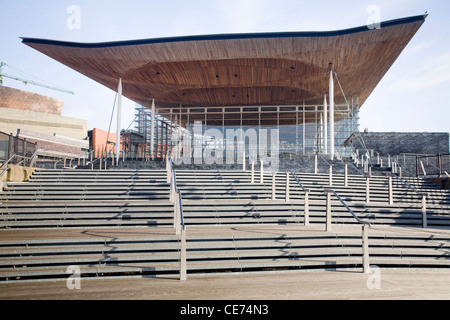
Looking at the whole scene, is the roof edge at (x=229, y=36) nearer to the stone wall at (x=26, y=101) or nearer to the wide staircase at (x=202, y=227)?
the wide staircase at (x=202, y=227)

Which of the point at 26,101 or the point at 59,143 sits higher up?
the point at 26,101

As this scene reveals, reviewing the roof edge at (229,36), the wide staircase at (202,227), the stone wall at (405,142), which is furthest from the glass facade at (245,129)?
the wide staircase at (202,227)

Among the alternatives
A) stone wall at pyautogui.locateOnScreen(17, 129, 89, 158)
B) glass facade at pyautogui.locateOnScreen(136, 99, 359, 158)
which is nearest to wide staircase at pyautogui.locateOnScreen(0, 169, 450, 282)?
glass facade at pyautogui.locateOnScreen(136, 99, 359, 158)

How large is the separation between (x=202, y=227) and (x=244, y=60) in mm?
14063

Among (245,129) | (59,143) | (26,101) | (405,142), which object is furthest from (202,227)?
(26,101)

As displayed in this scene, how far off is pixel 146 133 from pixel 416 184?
70.5 feet

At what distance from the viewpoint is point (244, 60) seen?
68.1 ft

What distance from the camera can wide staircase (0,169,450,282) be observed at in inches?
280

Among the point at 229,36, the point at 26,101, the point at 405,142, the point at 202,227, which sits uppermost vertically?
the point at 26,101

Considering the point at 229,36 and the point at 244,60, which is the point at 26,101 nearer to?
the point at 244,60

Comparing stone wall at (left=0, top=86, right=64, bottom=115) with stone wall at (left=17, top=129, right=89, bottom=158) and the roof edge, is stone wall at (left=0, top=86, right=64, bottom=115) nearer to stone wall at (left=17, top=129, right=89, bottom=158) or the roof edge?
stone wall at (left=17, top=129, right=89, bottom=158)

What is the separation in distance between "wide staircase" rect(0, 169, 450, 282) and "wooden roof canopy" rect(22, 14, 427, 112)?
8.11 metres
